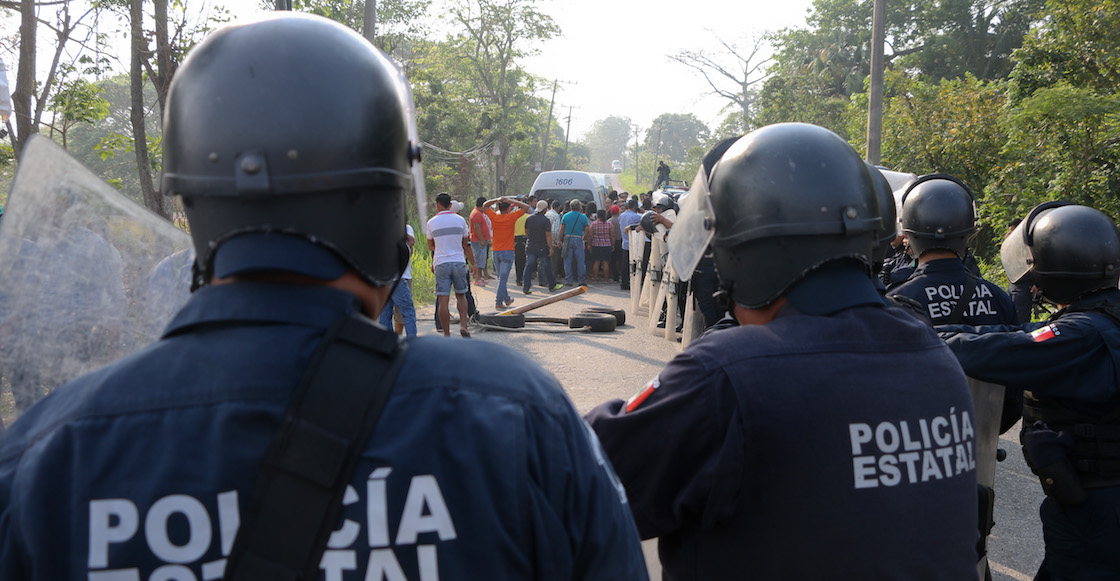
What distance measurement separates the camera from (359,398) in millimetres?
1047

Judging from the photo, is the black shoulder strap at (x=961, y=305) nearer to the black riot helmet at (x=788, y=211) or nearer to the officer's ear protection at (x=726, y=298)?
the black riot helmet at (x=788, y=211)

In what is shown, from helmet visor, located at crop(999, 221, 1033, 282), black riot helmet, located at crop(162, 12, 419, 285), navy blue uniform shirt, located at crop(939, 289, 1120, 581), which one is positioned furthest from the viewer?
helmet visor, located at crop(999, 221, 1033, 282)

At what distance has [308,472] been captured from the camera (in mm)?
1011

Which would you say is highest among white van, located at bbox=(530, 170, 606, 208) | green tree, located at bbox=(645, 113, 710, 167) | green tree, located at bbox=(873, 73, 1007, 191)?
green tree, located at bbox=(645, 113, 710, 167)

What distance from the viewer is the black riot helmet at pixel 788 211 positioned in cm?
186

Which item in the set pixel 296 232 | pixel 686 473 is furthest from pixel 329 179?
pixel 686 473

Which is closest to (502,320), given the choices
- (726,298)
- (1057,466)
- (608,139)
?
(1057,466)

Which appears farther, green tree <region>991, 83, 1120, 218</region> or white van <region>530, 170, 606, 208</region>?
white van <region>530, 170, 606, 208</region>

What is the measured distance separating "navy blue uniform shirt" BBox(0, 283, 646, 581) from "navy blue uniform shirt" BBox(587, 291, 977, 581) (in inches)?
20.8

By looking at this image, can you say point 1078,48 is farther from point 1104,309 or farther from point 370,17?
point 370,17

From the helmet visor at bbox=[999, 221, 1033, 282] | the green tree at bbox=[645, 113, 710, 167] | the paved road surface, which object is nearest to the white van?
the paved road surface

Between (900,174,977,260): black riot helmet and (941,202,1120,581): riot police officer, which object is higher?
(900,174,977,260): black riot helmet

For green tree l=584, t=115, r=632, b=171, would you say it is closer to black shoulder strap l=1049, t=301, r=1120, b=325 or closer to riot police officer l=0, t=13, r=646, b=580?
black shoulder strap l=1049, t=301, r=1120, b=325

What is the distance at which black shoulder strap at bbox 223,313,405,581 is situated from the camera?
996 mm
